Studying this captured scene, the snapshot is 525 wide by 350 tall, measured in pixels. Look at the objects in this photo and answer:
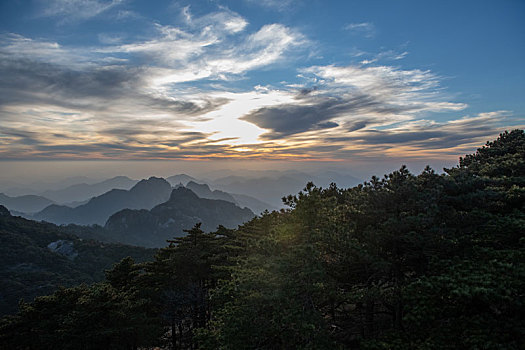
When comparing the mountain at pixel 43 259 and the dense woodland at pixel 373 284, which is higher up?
the dense woodland at pixel 373 284

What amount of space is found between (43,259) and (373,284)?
110 m

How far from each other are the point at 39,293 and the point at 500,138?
323ft

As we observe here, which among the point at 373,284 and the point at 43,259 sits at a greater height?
the point at 373,284

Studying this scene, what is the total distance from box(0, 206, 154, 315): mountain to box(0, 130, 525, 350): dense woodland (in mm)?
61010

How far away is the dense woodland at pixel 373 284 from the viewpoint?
8.76 meters

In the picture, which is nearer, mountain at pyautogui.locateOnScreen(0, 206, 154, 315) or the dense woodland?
the dense woodland

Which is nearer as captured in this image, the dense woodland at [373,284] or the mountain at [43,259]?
the dense woodland at [373,284]

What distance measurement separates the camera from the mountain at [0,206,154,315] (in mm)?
64625

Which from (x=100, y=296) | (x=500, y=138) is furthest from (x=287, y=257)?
(x=500, y=138)

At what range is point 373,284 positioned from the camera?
1286cm

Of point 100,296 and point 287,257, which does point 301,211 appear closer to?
point 287,257

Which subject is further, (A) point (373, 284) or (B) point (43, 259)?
(B) point (43, 259)

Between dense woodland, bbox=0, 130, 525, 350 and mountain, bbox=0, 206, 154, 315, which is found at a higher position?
dense woodland, bbox=0, 130, 525, 350

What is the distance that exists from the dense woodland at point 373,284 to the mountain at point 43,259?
61010mm
